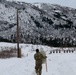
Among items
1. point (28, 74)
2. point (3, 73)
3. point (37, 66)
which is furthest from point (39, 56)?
point (3, 73)

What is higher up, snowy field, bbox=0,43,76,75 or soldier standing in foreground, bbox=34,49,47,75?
soldier standing in foreground, bbox=34,49,47,75

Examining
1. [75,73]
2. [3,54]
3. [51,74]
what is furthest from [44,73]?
[3,54]

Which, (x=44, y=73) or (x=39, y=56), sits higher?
(x=39, y=56)

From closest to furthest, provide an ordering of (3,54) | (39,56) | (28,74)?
(39,56)
(28,74)
(3,54)

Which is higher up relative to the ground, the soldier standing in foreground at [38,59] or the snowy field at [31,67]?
the soldier standing in foreground at [38,59]

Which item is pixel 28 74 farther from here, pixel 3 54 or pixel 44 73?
pixel 3 54

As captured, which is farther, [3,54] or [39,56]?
[3,54]

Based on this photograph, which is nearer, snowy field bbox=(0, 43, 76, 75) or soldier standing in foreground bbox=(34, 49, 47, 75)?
soldier standing in foreground bbox=(34, 49, 47, 75)

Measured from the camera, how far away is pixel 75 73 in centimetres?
1830

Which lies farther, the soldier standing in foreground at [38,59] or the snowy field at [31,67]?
the snowy field at [31,67]

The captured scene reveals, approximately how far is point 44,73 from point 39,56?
2.49 m

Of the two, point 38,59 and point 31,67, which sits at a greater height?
point 38,59

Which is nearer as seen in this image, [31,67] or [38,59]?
[38,59]

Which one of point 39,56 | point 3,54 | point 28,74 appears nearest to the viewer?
point 39,56
